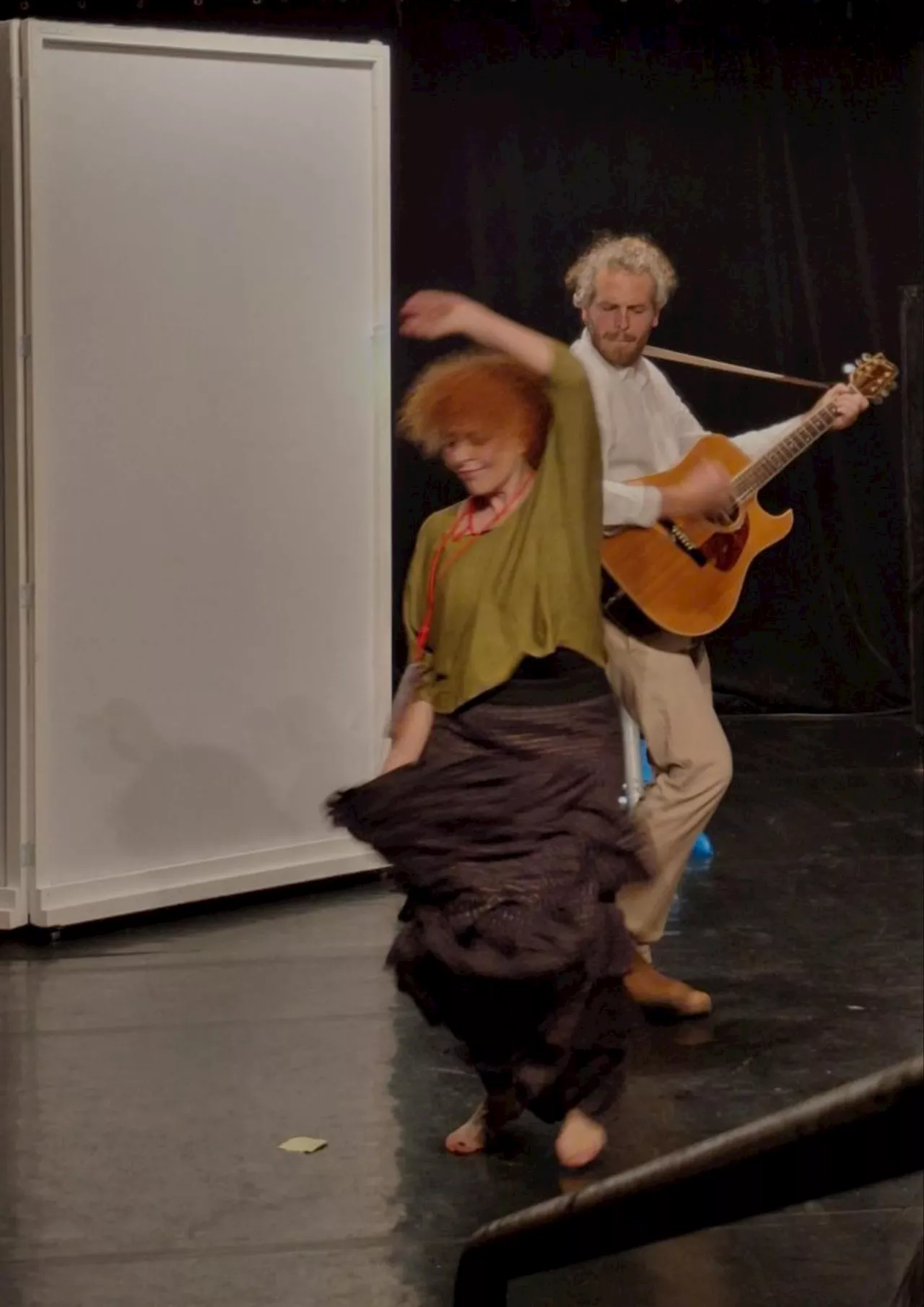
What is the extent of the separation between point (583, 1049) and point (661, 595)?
1.10 m

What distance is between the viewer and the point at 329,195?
4590mm

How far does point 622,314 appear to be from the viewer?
362 cm

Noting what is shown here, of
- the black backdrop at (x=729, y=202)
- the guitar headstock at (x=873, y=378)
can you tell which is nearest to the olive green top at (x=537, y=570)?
the guitar headstock at (x=873, y=378)

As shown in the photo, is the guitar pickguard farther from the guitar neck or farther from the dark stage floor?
the dark stage floor

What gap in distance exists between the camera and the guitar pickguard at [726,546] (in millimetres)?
3680

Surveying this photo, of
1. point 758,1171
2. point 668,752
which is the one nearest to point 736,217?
point 668,752

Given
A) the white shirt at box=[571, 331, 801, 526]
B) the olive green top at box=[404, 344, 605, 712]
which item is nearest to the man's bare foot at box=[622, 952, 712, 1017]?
the white shirt at box=[571, 331, 801, 526]

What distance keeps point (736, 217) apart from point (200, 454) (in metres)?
3.74

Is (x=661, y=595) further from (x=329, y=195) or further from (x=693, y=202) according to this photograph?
(x=693, y=202)

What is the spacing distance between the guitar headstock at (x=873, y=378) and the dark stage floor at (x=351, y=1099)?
127 cm

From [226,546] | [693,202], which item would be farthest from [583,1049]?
[693,202]

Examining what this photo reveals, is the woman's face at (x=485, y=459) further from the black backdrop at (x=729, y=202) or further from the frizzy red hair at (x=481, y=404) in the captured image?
the black backdrop at (x=729, y=202)

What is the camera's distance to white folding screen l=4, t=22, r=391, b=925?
427 cm

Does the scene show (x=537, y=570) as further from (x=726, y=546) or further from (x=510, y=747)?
(x=726, y=546)
